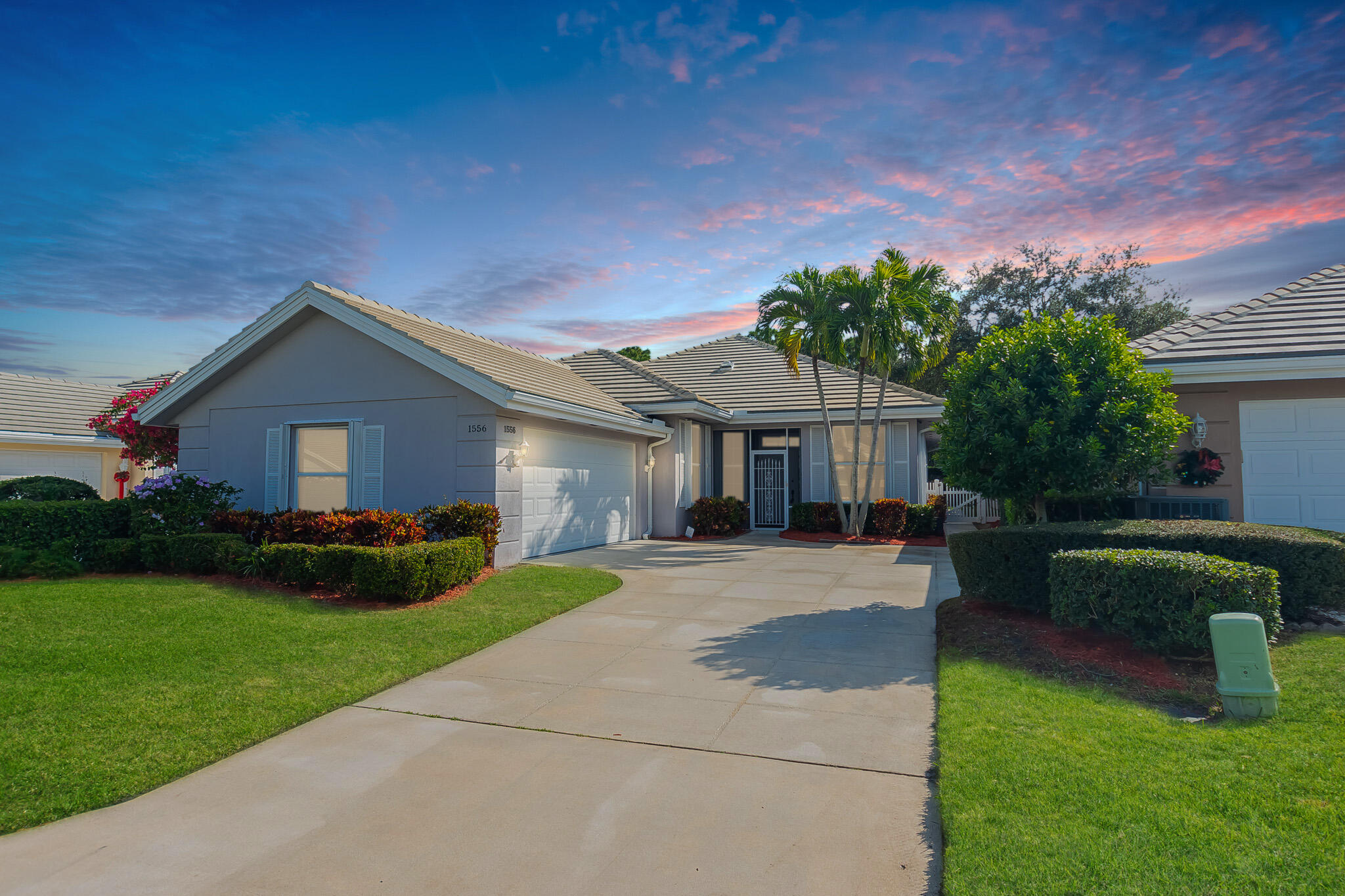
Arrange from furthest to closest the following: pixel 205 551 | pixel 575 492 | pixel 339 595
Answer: pixel 575 492 < pixel 205 551 < pixel 339 595

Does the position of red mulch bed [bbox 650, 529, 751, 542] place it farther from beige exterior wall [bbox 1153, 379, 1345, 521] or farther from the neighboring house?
the neighboring house

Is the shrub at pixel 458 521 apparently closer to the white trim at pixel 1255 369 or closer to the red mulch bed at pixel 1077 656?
the red mulch bed at pixel 1077 656

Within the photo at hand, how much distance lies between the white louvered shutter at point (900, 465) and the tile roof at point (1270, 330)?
7.93m

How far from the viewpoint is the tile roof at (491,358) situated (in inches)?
488

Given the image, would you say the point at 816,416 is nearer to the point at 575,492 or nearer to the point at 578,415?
the point at 575,492

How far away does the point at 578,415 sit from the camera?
43.8ft

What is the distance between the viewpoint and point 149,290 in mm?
15266

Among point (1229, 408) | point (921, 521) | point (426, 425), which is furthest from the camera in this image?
point (921, 521)

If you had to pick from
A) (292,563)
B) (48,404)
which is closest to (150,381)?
(48,404)

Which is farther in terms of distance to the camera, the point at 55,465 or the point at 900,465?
the point at 55,465

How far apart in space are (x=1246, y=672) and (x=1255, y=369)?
6681 millimetres

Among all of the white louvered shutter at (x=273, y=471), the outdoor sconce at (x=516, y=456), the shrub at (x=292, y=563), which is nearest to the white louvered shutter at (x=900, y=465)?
the outdoor sconce at (x=516, y=456)

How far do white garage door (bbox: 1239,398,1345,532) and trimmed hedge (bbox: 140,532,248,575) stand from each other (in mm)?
14130

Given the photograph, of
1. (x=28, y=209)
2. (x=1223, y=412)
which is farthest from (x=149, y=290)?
(x=1223, y=412)
